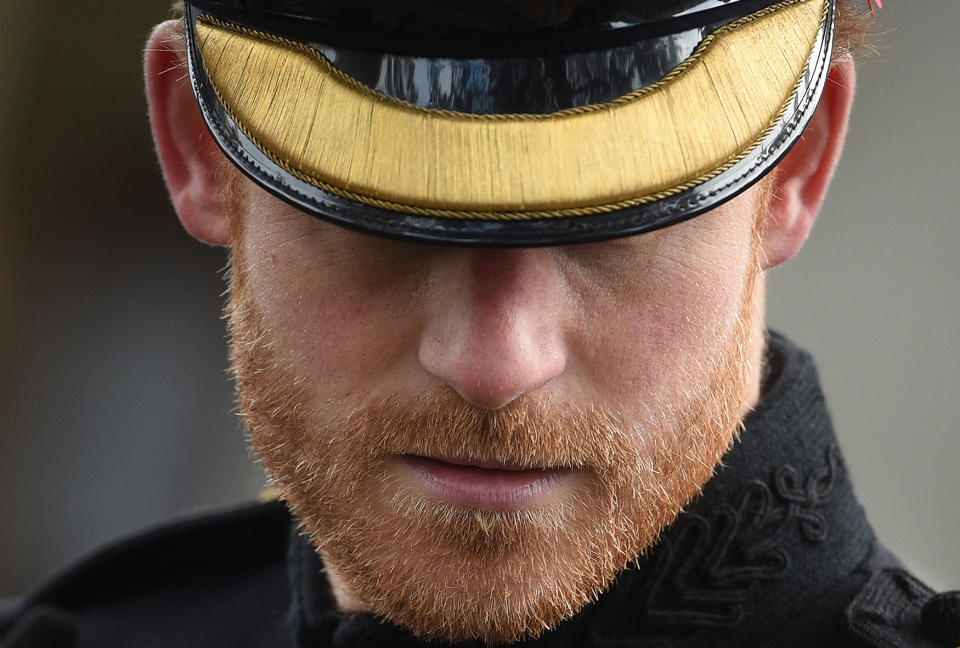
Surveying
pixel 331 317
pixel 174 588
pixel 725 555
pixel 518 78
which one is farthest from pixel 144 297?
pixel 518 78

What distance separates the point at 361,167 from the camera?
145 cm

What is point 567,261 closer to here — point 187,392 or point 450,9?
point 450,9

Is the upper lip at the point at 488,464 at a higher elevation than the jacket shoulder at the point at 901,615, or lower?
higher

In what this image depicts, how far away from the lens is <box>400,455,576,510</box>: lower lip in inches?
64.4

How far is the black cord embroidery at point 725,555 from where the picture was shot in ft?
5.88

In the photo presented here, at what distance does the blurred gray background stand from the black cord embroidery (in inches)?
188

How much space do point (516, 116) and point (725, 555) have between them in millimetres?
754

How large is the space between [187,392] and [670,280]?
5.68 m

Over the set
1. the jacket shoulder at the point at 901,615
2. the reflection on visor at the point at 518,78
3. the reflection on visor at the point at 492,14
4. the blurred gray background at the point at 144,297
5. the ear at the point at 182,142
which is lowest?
the blurred gray background at the point at 144,297

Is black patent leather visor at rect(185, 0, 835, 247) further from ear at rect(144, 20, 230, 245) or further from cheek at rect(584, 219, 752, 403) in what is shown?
ear at rect(144, 20, 230, 245)

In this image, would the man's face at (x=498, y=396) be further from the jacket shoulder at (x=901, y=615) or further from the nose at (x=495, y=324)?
the jacket shoulder at (x=901, y=615)

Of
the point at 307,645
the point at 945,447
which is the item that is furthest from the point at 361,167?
the point at 945,447

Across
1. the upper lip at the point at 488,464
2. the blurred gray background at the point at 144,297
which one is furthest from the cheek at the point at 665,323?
the blurred gray background at the point at 144,297

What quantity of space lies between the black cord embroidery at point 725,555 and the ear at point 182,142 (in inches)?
34.3
